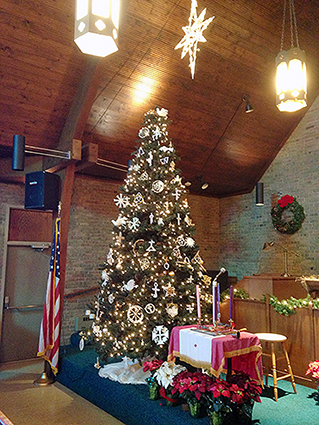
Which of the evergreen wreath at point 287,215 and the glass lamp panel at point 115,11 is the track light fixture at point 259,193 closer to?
the evergreen wreath at point 287,215

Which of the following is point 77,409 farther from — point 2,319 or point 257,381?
point 2,319

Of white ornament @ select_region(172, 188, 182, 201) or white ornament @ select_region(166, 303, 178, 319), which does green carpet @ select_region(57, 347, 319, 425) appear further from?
white ornament @ select_region(172, 188, 182, 201)

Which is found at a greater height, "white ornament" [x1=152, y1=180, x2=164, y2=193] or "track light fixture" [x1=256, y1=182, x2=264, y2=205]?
"track light fixture" [x1=256, y1=182, x2=264, y2=205]

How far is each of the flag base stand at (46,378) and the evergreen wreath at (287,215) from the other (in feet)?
18.3

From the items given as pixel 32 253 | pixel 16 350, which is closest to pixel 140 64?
pixel 32 253

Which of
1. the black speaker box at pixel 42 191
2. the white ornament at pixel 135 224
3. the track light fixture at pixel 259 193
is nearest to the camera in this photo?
the white ornament at pixel 135 224

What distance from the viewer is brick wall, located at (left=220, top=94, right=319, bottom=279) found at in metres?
7.89

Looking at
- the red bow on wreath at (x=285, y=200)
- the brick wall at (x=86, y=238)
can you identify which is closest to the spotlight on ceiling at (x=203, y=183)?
the red bow on wreath at (x=285, y=200)

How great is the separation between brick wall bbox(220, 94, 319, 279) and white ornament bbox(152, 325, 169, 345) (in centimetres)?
454

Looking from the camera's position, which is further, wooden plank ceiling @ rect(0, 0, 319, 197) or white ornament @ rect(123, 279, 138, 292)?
wooden plank ceiling @ rect(0, 0, 319, 197)

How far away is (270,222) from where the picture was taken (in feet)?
28.7

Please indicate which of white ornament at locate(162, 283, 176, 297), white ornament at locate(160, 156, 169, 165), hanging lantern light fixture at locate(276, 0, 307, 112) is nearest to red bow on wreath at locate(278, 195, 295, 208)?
white ornament at locate(160, 156, 169, 165)

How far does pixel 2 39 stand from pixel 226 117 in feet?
14.6

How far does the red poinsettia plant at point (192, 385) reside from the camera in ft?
11.4
